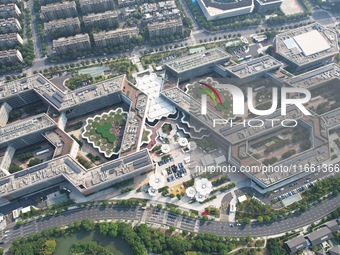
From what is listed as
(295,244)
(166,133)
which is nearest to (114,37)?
(166,133)

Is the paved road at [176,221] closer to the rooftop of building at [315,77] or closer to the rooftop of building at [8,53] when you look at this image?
the rooftop of building at [315,77]

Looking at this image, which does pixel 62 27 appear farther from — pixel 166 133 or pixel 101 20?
pixel 166 133

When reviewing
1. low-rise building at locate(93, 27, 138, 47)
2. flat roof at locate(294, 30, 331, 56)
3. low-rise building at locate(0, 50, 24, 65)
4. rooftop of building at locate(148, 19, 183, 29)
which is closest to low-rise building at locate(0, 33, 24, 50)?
low-rise building at locate(0, 50, 24, 65)

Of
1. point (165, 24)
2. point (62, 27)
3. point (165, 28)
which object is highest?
point (62, 27)

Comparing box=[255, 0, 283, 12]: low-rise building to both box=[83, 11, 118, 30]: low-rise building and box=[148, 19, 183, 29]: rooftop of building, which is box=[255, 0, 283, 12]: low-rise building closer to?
box=[148, 19, 183, 29]: rooftop of building

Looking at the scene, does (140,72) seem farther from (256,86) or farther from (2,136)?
(2,136)

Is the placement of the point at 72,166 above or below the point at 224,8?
below
